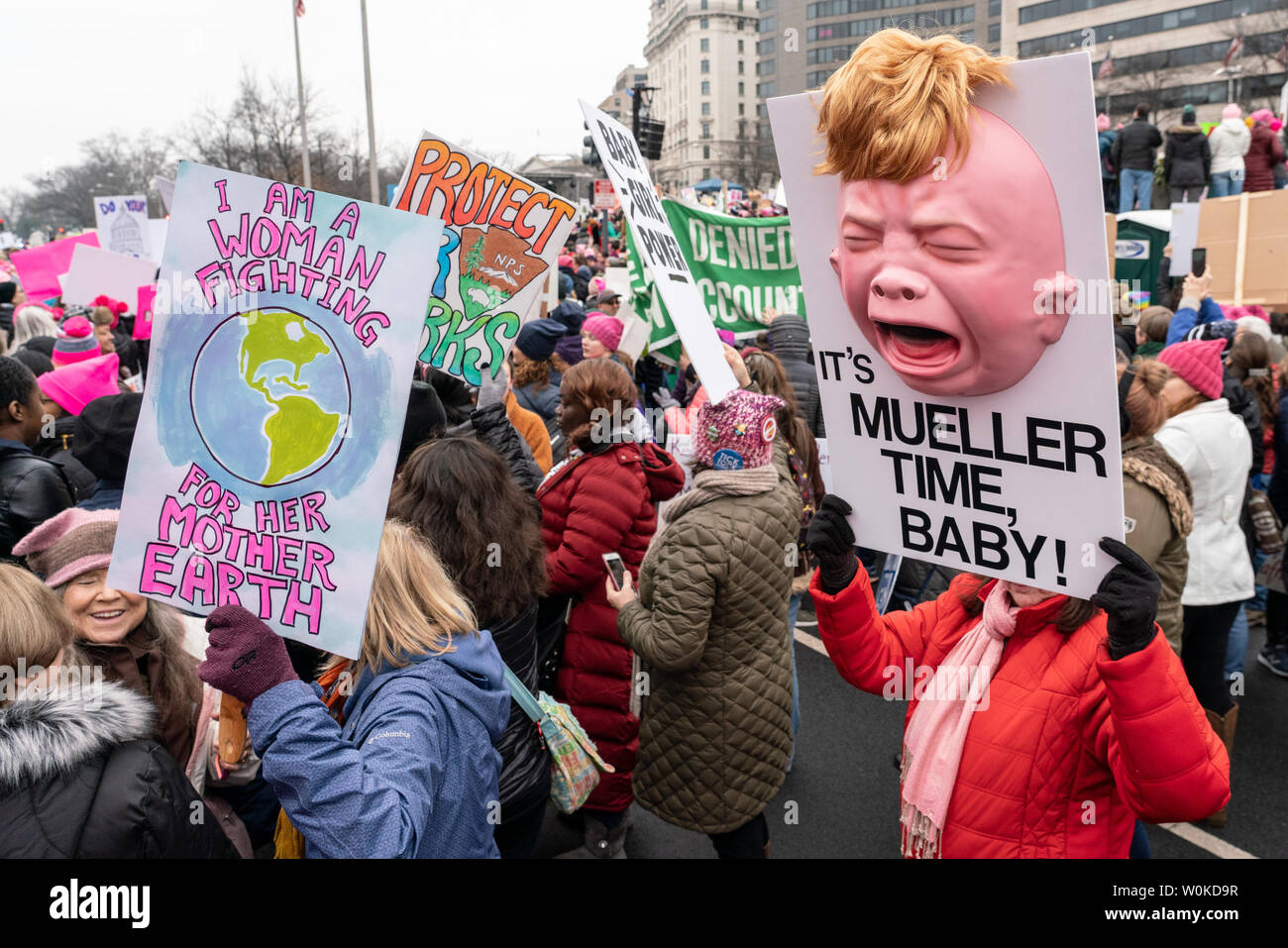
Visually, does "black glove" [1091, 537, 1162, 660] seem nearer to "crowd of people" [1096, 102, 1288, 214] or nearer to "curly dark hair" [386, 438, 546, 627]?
"curly dark hair" [386, 438, 546, 627]

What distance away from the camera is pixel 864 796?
14.0 ft

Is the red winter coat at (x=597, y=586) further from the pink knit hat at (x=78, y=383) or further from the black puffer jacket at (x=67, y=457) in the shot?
the pink knit hat at (x=78, y=383)

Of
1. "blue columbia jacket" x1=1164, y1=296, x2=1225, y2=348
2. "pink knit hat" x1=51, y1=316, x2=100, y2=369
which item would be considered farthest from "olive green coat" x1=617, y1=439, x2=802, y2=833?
"pink knit hat" x1=51, y1=316, x2=100, y2=369

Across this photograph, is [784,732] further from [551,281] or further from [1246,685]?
[551,281]

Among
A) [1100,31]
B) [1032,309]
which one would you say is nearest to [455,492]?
[1032,309]

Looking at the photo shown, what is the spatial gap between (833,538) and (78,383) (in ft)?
14.3

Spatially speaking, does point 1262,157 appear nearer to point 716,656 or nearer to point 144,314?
point 716,656

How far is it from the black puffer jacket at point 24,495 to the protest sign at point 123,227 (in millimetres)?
10462

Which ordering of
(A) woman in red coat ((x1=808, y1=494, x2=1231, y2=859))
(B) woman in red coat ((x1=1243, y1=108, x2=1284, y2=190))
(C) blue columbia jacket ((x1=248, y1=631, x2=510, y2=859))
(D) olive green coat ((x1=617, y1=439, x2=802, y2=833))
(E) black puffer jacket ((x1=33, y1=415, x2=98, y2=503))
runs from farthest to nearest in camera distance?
(B) woman in red coat ((x1=1243, y1=108, x2=1284, y2=190)) → (E) black puffer jacket ((x1=33, y1=415, x2=98, y2=503)) → (D) olive green coat ((x1=617, y1=439, x2=802, y2=833)) → (C) blue columbia jacket ((x1=248, y1=631, x2=510, y2=859)) → (A) woman in red coat ((x1=808, y1=494, x2=1231, y2=859))

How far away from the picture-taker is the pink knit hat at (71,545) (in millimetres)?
2389

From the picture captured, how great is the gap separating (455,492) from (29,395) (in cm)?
233

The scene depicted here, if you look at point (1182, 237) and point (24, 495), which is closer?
point (24, 495)

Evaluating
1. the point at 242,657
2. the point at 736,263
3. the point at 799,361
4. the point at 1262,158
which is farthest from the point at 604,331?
the point at 1262,158

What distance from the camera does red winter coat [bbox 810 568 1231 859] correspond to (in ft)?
5.63
